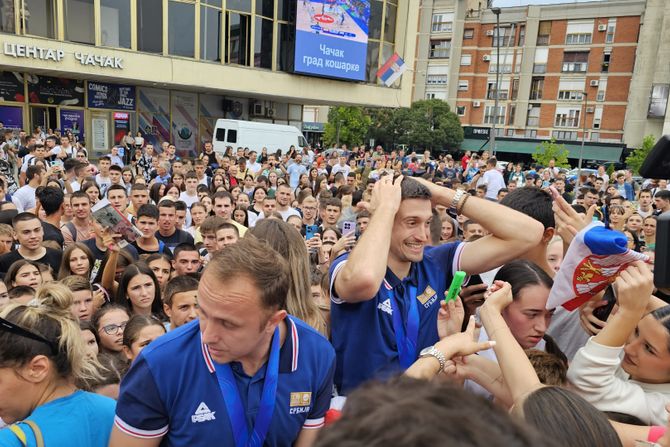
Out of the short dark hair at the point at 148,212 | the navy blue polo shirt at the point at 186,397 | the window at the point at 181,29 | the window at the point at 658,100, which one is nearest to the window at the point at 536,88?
the window at the point at 658,100

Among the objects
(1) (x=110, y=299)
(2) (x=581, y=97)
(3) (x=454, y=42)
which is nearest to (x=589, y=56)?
(2) (x=581, y=97)

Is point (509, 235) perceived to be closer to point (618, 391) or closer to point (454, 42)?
point (618, 391)

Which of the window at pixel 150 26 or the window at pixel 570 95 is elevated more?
the window at pixel 570 95

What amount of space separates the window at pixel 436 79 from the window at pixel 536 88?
355 inches

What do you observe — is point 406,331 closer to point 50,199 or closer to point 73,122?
point 50,199

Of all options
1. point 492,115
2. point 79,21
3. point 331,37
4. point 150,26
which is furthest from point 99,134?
point 492,115

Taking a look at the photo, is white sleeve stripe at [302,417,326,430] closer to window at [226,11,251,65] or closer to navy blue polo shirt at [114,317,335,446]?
navy blue polo shirt at [114,317,335,446]

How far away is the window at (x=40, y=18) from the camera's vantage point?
17.5 metres

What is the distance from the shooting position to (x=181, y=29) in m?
20.7

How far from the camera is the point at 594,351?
6.21 feet

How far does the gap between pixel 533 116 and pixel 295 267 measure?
5287cm

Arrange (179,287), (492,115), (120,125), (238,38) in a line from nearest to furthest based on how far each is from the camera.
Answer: (179,287) < (120,125) < (238,38) < (492,115)

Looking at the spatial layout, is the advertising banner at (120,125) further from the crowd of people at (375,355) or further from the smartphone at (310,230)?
the crowd of people at (375,355)

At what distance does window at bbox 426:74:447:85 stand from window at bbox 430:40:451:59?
199 cm
